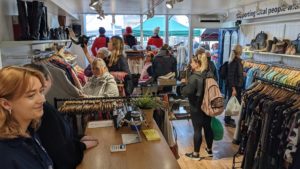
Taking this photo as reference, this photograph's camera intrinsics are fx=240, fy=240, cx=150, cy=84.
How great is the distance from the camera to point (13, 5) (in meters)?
2.51

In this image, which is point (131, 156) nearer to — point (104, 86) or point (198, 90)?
point (104, 86)

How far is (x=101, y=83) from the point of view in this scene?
8.87ft

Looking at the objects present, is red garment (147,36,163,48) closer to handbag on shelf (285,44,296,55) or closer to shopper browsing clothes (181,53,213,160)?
handbag on shelf (285,44,296,55)

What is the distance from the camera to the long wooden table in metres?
1.41

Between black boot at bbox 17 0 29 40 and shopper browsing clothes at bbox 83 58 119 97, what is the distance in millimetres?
754

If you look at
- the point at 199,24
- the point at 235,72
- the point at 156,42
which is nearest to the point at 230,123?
the point at 235,72

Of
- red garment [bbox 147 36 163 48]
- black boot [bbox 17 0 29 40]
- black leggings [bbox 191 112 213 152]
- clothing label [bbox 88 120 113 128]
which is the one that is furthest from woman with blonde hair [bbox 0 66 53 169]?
red garment [bbox 147 36 163 48]

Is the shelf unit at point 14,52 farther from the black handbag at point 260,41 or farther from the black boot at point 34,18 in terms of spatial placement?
the black handbag at point 260,41

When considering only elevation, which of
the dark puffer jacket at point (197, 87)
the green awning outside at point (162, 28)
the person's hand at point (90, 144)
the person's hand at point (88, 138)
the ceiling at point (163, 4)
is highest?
the ceiling at point (163, 4)

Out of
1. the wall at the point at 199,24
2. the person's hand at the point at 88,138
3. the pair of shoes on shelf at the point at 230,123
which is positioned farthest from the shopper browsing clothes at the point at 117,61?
the wall at the point at 199,24

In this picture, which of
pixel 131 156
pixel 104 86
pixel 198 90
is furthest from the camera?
pixel 198 90

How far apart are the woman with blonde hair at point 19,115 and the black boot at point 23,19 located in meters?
1.36

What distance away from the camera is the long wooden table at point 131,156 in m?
1.41

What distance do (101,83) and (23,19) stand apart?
38.8 inches
